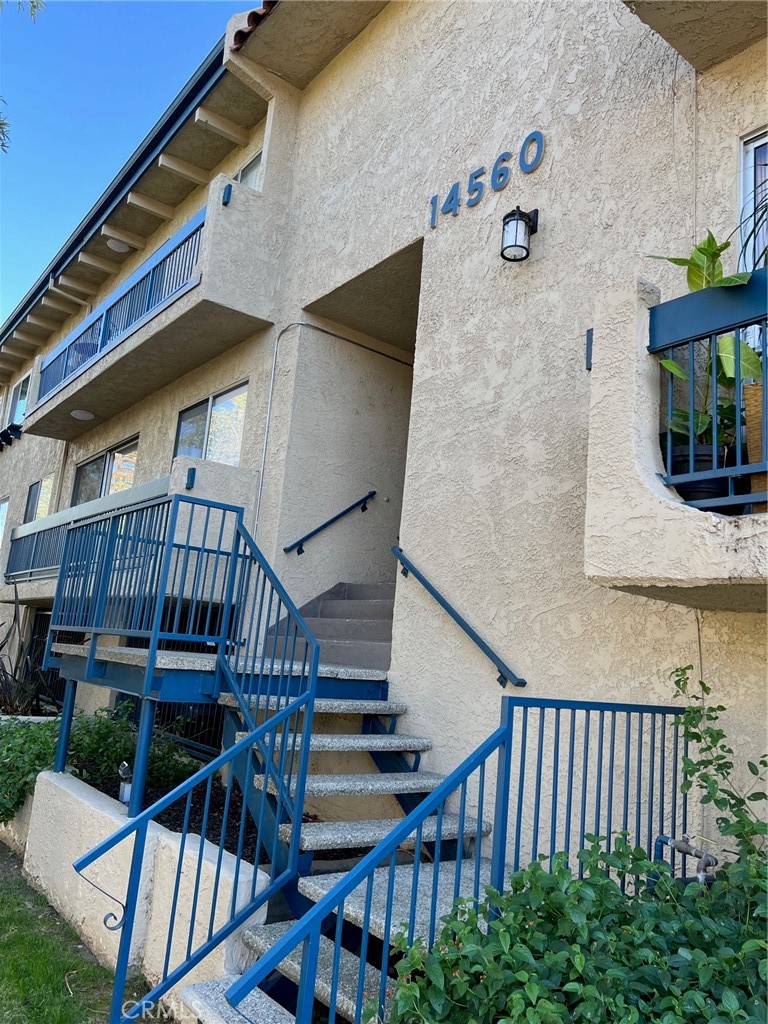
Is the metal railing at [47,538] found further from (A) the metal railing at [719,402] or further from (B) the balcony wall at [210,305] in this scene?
(A) the metal railing at [719,402]

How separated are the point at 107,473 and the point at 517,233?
851 cm

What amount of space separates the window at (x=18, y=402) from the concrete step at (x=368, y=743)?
15.7 m

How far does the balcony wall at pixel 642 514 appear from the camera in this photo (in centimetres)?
269

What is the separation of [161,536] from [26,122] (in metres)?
3.91

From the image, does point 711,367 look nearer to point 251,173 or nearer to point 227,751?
point 227,751

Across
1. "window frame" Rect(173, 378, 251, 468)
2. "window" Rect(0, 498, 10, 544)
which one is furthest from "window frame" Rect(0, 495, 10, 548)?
"window frame" Rect(173, 378, 251, 468)

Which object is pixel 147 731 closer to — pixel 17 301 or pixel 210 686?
pixel 210 686

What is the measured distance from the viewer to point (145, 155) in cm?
1015

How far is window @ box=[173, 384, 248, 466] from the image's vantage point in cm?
824

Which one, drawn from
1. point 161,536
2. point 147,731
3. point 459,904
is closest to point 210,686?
point 147,731

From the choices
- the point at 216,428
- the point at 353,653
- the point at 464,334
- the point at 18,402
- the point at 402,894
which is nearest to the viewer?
the point at 402,894

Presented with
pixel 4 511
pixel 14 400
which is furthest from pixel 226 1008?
pixel 14 400

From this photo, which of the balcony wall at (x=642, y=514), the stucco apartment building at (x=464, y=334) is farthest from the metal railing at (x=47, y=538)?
the balcony wall at (x=642, y=514)

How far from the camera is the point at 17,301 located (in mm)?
15352
